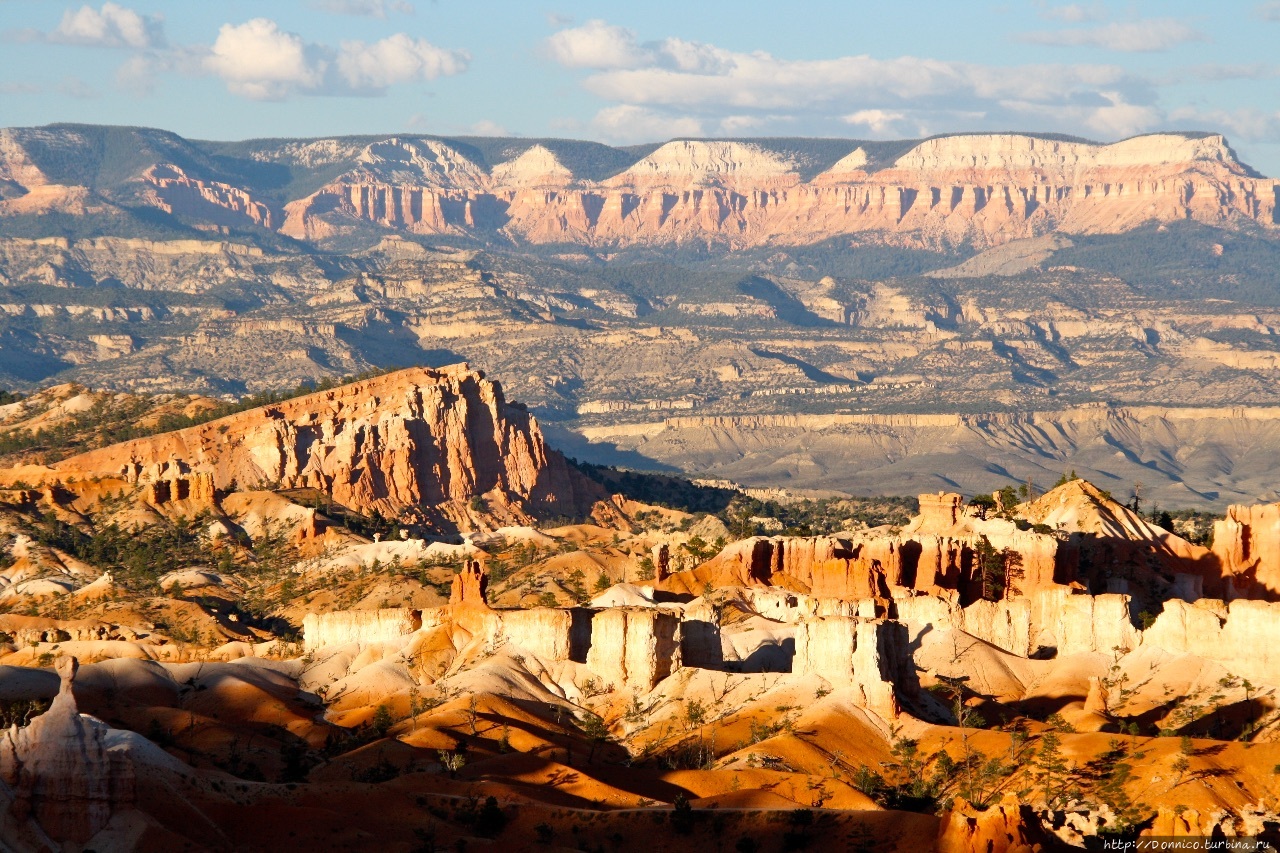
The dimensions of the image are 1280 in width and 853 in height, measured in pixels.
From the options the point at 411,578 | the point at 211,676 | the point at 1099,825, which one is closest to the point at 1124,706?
the point at 1099,825

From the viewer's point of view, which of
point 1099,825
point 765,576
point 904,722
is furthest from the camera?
point 765,576

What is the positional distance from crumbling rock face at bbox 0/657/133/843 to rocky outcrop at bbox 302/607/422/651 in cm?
5306

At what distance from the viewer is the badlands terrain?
9169cm

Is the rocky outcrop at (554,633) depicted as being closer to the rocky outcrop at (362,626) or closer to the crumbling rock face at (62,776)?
the rocky outcrop at (362,626)

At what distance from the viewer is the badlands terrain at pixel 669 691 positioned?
9169 centimetres

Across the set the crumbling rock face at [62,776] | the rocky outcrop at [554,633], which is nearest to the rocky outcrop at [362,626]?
the rocky outcrop at [554,633]

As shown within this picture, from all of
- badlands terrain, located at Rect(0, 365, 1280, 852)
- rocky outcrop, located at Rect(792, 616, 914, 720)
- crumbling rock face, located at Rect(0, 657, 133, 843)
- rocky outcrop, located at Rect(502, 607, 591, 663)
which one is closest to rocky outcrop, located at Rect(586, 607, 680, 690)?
badlands terrain, located at Rect(0, 365, 1280, 852)

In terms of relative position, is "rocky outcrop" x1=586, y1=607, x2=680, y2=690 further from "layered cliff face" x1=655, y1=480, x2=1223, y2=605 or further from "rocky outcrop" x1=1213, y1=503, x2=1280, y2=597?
"rocky outcrop" x1=1213, y1=503, x2=1280, y2=597

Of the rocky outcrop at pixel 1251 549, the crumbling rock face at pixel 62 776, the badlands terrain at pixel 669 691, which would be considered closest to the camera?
the crumbling rock face at pixel 62 776

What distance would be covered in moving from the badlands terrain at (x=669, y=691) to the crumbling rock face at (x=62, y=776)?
101 millimetres

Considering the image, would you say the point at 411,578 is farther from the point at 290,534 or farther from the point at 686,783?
the point at 686,783

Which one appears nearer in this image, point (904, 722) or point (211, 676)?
point (904, 722)

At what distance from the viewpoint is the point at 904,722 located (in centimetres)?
11456

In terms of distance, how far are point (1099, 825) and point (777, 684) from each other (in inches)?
1075
